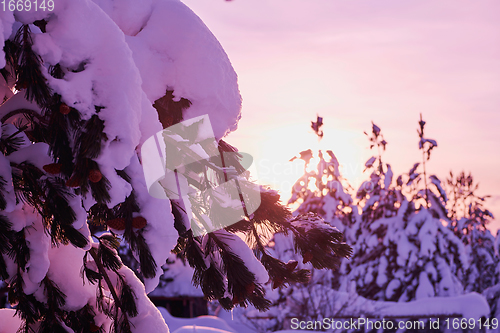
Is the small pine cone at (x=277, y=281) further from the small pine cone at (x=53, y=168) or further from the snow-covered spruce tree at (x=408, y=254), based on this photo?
the snow-covered spruce tree at (x=408, y=254)

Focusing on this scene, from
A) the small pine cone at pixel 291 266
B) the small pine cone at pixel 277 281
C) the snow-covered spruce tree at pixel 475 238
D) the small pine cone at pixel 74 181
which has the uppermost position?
the small pine cone at pixel 74 181

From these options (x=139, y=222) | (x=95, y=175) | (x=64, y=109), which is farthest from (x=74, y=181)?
(x=139, y=222)

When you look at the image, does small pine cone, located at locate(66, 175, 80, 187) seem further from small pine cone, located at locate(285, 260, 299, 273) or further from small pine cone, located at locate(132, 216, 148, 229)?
small pine cone, located at locate(285, 260, 299, 273)

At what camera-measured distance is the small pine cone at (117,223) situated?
6.76 ft

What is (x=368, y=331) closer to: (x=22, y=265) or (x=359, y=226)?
(x=359, y=226)

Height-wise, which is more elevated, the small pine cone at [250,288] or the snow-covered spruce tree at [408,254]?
the small pine cone at [250,288]

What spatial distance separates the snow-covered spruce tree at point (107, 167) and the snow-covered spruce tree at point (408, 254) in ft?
43.1

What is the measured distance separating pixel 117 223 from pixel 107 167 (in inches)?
15.1

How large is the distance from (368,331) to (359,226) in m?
4.08

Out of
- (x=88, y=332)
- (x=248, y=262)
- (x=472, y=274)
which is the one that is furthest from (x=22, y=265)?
(x=472, y=274)

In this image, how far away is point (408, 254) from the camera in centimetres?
1568

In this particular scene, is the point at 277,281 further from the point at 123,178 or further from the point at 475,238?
the point at 475,238

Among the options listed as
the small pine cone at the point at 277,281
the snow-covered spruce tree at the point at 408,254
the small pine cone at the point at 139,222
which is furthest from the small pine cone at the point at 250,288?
the snow-covered spruce tree at the point at 408,254

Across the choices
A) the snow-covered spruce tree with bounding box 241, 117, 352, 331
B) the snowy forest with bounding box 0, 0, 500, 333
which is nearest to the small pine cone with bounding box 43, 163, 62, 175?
the snowy forest with bounding box 0, 0, 500, 333
